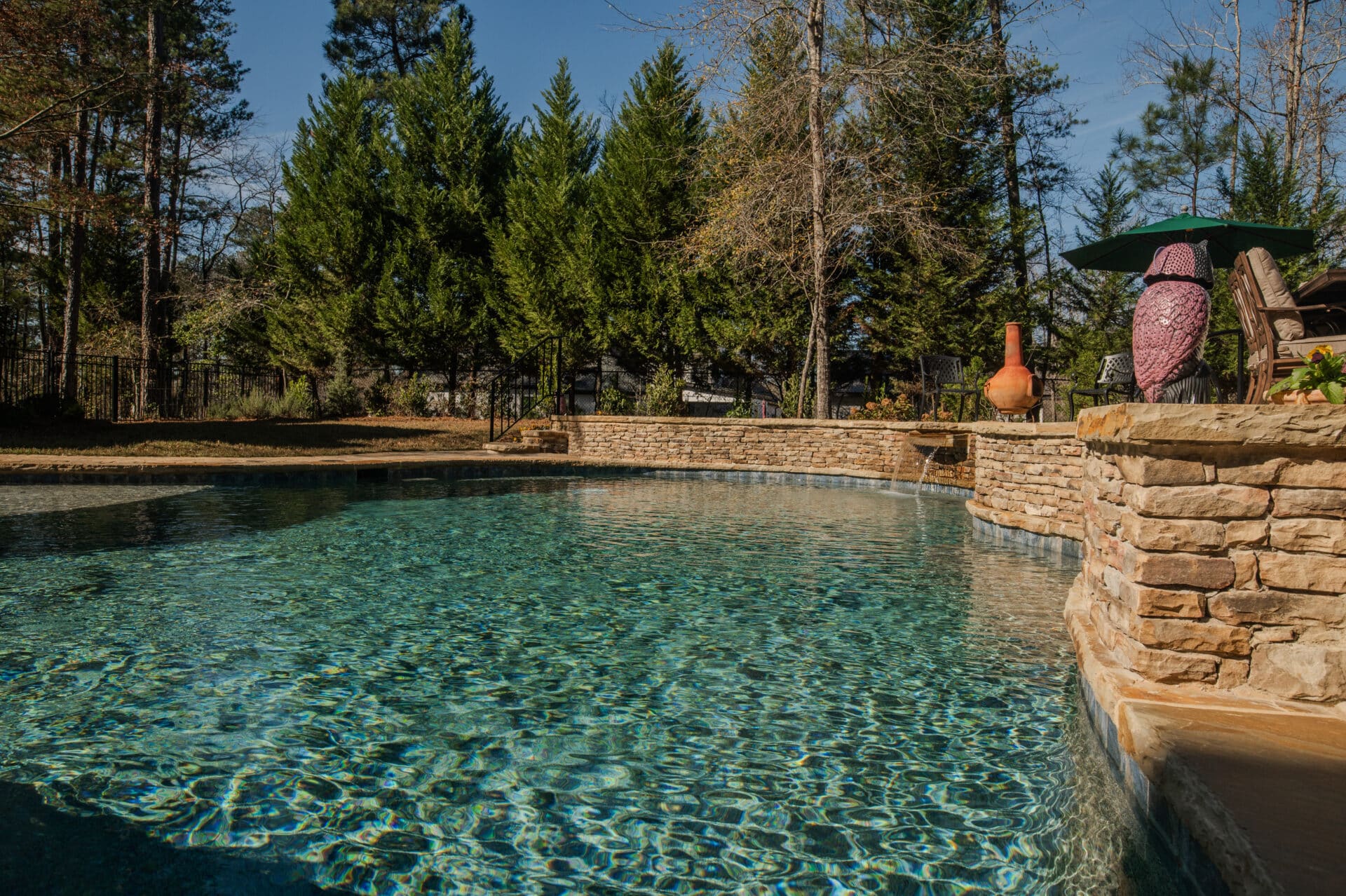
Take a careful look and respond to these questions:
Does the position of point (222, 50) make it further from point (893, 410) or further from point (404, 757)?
point (404, 757)

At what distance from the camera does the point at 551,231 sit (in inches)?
630

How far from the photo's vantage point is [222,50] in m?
20.6

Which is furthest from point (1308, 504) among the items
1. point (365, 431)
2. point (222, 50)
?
point (222, 50)

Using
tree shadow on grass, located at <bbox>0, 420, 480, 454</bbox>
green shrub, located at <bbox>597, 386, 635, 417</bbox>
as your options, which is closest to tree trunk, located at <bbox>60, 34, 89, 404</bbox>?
tree shadow on grass, located at <bbox>0, 420, 480, 454</bbox>

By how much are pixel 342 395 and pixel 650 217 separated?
7546 mm

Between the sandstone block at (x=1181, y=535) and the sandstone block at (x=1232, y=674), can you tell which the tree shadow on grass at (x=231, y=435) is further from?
the sandstone block at (x=1232, y=674)

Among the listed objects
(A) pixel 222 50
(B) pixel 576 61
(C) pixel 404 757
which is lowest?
(C) pixel 404 757

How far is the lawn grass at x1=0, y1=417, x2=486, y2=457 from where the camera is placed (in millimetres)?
10539

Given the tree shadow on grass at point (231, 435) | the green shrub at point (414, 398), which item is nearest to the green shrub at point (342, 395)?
the green shrub at point (414, 398)

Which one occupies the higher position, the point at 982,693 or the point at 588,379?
the point at 588,379

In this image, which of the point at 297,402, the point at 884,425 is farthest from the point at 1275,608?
the point at 297,402

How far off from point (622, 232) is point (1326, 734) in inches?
575

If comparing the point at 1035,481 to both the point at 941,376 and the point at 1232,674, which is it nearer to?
the point at 1232,674

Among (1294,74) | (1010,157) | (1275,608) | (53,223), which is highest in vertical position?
(1294,74)
